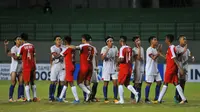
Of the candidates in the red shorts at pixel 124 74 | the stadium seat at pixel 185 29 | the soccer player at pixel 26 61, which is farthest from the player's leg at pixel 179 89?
the stadium seat at pixel 185 29

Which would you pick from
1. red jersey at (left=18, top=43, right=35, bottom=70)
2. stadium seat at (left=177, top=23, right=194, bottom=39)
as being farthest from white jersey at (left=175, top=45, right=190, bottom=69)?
stadium seat at (left=177, top=23, right=194, bottom=39)

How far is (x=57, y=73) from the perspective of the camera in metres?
19.9

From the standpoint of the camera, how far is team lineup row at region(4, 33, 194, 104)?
18328 millimetres

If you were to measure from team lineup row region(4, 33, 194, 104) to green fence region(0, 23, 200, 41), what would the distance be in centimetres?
1703

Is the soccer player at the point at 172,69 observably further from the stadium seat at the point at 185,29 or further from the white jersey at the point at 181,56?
the stadium seat at the point at 185,29

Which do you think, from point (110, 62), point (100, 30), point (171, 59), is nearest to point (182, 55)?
point (171, 59)

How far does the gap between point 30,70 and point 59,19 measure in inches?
845

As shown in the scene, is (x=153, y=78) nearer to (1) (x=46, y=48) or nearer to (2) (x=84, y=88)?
(2) (x=84, y=88)

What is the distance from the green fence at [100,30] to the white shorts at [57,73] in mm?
17014

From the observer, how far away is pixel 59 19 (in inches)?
1585

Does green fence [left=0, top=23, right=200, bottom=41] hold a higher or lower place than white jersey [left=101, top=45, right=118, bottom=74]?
higher

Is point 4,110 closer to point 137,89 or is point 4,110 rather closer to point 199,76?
point 137,89

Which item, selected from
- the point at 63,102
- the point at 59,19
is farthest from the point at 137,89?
the point at 59,19

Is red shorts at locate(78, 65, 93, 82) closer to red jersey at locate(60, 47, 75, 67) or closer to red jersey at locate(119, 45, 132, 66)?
red jersey at locate(60, 47, 75, 67)
